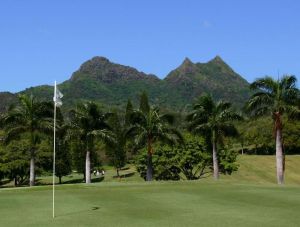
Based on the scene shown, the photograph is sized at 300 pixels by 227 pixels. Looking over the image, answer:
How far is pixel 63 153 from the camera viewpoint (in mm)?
89812

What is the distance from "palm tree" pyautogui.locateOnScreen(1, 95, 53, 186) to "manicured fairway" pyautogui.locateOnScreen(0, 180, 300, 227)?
678 inches

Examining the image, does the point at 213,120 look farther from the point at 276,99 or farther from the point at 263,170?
the point at 263,170

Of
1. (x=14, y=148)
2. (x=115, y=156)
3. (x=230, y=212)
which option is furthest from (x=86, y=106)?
(x=115, y=156)

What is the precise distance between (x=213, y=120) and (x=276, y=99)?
32.8ft

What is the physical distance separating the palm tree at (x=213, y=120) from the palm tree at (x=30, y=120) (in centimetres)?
1566

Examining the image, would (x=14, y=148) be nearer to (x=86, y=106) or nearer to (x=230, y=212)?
(x=86, y=106)

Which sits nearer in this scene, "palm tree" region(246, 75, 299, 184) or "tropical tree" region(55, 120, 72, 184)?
"palm tree" region(246, 75, 299, 184)

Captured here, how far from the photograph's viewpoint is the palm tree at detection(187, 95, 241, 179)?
52281 mm

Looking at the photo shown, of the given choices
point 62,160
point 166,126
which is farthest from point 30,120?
point 62,160

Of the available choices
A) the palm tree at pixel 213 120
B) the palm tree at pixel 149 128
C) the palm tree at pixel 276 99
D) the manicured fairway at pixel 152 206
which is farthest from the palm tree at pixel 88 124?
the manicured fairway at pixel 152 206

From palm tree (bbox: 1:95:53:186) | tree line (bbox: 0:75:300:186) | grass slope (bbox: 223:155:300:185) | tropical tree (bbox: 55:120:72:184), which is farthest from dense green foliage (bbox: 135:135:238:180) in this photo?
tropical tree (bbox: 55:120:72:184)

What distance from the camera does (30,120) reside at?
48156mm

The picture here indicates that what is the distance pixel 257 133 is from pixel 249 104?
79.1 meters

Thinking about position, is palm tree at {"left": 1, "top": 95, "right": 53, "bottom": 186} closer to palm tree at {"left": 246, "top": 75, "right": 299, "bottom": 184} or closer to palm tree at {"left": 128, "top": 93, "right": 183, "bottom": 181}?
palm tree at {"left": 128, "top": 93, "right": 183, "bottom": 181}
